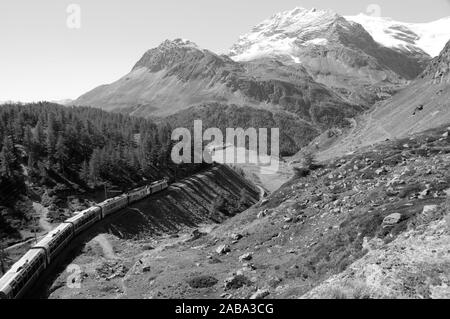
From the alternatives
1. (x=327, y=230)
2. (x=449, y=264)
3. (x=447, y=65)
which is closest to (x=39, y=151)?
(x=327, y=230)

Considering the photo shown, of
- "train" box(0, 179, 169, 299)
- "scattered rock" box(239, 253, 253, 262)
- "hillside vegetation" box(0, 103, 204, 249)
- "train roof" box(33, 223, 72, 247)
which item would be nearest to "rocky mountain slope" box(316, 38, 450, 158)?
"hillside vegetation" box(0, 103, 204, 249)

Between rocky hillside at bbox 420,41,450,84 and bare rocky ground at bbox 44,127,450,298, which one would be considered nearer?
bare rocky ground at bbox 44,127,450,298

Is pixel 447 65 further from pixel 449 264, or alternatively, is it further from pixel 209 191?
pixel 449 264

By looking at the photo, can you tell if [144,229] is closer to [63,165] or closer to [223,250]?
[63,165]

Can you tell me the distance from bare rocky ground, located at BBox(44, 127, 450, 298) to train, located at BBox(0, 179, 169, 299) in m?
3.18

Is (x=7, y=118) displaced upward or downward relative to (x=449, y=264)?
upward

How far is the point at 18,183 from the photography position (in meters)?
93.6

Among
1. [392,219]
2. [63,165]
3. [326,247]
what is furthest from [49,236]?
[63,165]

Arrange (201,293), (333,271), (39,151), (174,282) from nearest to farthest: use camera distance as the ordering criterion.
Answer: (333,271) → (201,293) → (174,282) → (39,151)

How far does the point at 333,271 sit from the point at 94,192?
3247 inches

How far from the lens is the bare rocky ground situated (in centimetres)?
2330

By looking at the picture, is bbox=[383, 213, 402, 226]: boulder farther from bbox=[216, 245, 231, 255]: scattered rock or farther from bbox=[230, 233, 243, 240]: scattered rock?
bbox=[230, 233, 243, 240]: scattered rock

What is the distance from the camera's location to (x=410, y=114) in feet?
445
